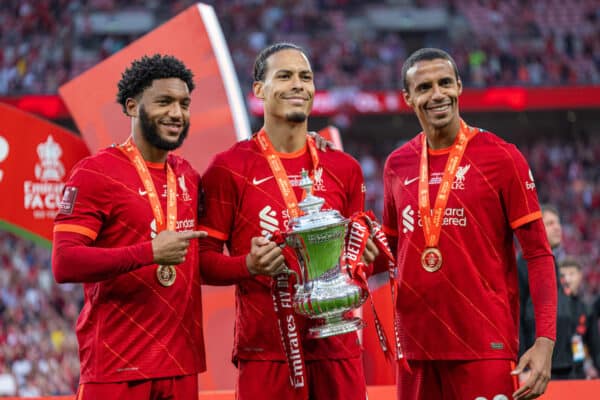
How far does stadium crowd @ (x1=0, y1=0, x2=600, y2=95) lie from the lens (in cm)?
2089

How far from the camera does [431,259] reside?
3582 millimetres

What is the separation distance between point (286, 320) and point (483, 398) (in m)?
0.82

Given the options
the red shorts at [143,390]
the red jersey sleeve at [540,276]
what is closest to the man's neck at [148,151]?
the red shorts at [143,390]

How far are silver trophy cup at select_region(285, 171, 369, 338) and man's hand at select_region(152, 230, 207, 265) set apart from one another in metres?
0.38

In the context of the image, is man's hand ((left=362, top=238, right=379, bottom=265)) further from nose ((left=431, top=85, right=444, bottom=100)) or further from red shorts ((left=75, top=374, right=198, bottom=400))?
red shorts ((left=75, top=374, right=198, bottom=400))

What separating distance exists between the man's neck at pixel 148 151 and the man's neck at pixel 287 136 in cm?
45

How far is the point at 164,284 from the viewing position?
3.46m

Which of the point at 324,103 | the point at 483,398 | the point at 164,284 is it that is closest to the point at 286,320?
the point at 164,284

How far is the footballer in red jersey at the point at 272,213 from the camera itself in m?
3.48

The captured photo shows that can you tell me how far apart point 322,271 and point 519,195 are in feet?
2.86

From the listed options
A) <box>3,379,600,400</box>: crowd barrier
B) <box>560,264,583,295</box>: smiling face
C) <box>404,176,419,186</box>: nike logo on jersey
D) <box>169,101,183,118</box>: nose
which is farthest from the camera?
<box>560,264,583,295</box>: smiling face

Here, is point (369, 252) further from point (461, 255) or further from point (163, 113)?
point (163, 113)

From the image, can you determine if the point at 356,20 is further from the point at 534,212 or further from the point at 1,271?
the point at 534,212

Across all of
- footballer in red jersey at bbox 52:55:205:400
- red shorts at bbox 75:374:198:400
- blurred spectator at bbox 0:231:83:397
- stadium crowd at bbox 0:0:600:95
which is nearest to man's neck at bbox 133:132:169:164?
footballer in red jersey at bbox 52:55:205:400
